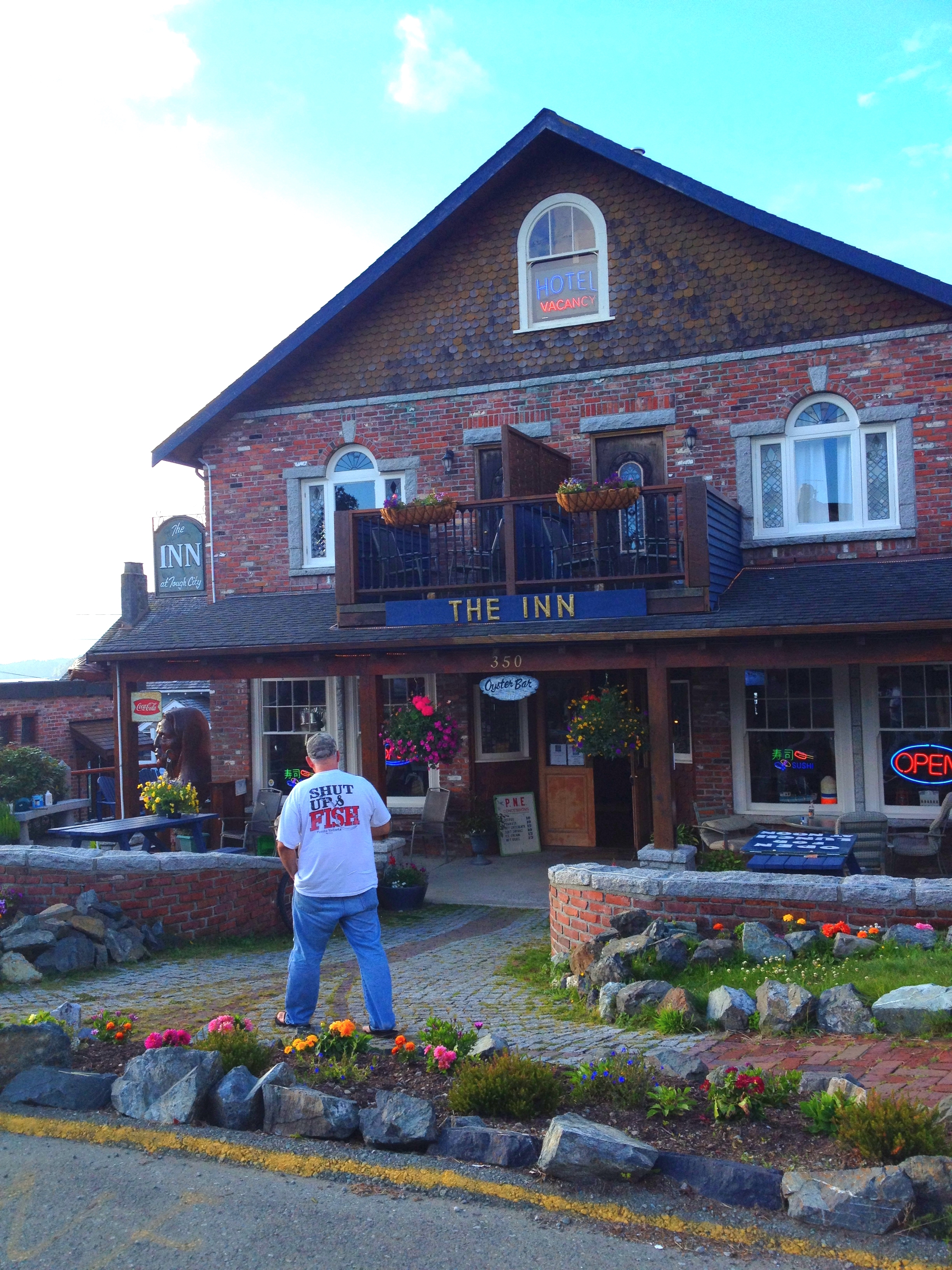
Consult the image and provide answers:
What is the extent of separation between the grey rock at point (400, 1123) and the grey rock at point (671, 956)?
263cm

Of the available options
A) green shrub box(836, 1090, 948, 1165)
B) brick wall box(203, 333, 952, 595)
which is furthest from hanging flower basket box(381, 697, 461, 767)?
green shrub box(836, 1090, 948, 1165)

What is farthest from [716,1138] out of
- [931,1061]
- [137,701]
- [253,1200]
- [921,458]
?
[137,701]

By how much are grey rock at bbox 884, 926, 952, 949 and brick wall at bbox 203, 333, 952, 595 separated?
639cm

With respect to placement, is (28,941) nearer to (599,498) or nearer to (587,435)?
(599,498)

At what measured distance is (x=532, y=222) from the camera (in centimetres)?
1420

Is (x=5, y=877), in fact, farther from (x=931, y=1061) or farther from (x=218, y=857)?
(x=931, y=1061)

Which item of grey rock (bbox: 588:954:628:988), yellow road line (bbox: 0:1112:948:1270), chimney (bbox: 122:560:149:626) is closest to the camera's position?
yellow road line (bbox: 0:1112:948:1270)

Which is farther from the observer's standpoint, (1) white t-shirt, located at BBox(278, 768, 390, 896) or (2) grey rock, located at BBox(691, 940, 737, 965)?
(2) grey rock, located at BBox(691, 940, 737, 965)

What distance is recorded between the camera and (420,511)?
12352 mm

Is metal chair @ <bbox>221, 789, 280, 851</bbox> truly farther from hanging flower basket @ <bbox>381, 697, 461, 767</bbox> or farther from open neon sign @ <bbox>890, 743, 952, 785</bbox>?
open neon sign @ <bbox>890, 743, 952, 785</bbox>

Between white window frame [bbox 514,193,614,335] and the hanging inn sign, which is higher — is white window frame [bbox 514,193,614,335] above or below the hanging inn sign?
above

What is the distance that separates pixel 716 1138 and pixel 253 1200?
5.95ft

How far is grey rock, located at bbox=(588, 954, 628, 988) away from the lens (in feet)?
23.1

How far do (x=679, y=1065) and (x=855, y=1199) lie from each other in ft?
4.01
